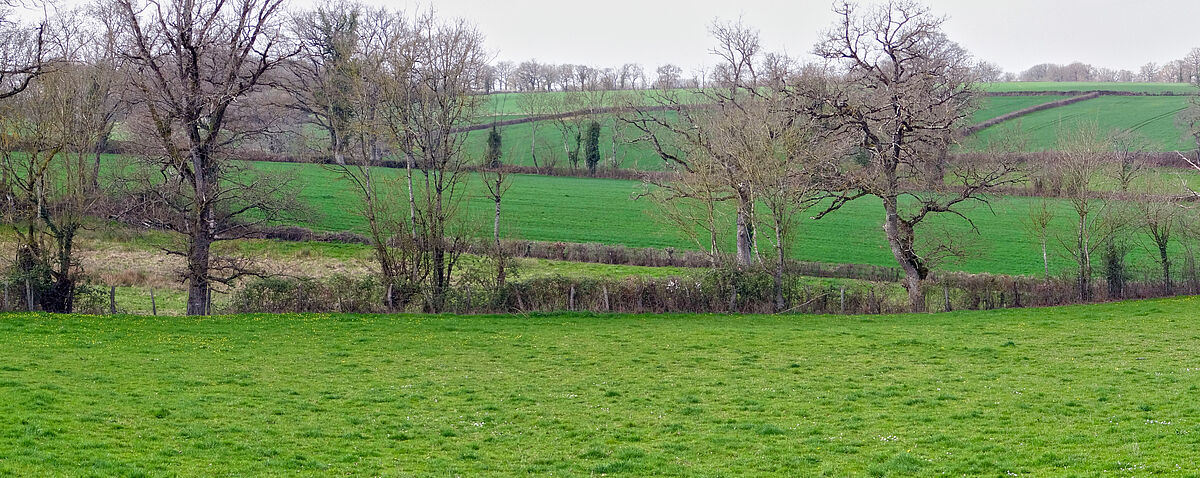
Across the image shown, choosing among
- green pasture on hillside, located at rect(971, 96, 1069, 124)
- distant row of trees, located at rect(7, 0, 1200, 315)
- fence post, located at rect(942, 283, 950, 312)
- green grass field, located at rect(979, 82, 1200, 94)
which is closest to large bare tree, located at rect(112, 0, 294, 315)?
distant row of trees, located at rect(7, 0, 1200, 315)

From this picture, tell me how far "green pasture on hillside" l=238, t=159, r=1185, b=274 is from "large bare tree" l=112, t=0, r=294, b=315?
33.6 feet

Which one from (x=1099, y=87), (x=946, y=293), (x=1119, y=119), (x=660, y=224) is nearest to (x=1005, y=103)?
(x=1119, y=119)

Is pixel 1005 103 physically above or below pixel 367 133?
above

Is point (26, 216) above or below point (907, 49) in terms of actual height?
below

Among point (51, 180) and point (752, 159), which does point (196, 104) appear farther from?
point (752, 159)

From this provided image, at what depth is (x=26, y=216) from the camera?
97.0ft

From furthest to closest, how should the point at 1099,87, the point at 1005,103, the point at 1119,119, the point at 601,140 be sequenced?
the point at 1099,87 < the point at 1005,103 < the point at 601,140 < the point at 1119,119

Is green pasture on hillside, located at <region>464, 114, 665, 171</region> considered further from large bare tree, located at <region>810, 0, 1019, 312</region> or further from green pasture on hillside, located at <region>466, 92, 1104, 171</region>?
large bare tree, located at <region>810, 0, 1019, 312</region>

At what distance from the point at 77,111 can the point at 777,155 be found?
82.5 ft

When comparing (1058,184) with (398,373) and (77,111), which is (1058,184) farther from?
(77,111)

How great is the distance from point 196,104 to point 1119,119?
83559 millimetres

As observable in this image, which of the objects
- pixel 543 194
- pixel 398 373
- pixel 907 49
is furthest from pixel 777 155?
pixel 543 194

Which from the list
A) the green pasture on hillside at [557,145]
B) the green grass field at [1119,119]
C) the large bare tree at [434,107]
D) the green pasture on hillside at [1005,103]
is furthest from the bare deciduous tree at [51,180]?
the green pasture on hillside at [1005,103]

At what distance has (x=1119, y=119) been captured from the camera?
84500 mm
